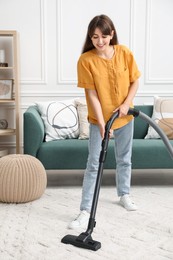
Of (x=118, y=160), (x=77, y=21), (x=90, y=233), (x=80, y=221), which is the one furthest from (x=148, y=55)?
(x=90, y=233)

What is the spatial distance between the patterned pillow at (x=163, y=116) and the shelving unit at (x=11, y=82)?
4.61ft

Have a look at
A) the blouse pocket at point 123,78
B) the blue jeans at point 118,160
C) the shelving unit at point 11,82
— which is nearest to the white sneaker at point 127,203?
the blue jeans at point 118,160

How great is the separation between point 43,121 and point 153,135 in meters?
1.06

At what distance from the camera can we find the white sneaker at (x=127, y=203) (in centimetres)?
270

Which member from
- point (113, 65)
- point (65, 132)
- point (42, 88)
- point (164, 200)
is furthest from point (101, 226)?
point (42, 88)

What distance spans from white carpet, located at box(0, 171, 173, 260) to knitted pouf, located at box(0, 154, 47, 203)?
0.07 meters

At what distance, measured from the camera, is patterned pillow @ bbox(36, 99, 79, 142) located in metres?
3.52

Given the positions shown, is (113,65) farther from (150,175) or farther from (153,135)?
(150,175)

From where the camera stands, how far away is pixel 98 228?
92.3 inches

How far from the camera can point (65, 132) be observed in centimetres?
356

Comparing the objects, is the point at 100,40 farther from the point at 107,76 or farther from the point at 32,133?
the point at 32,133

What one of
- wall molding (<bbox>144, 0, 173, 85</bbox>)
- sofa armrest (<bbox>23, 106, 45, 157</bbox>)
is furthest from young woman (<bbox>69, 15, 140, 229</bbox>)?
wall molding (<bbox>144, 0, 173, 85</bbox>)

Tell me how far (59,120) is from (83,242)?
1.70 m

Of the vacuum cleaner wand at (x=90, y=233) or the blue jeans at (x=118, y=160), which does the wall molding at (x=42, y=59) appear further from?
the vacuum cleaner wand at (x=90, y=233)
